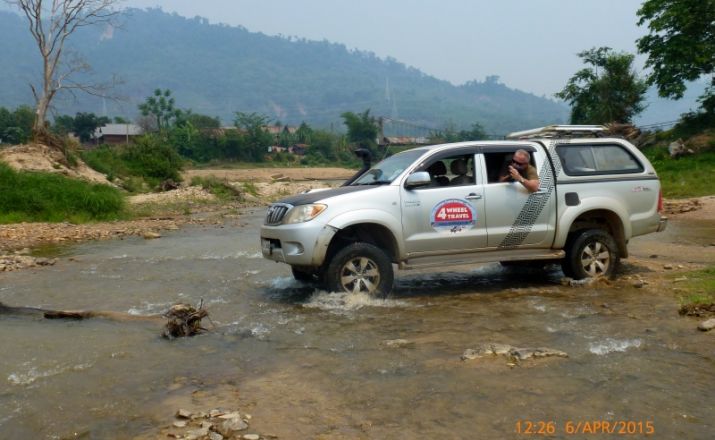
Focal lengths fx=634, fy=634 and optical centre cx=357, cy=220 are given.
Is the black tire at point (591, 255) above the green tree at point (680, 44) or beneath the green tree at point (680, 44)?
beneath

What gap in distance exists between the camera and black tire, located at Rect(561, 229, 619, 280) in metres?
8.46

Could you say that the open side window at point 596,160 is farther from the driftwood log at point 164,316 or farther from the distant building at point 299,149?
the distant building at point 299,149

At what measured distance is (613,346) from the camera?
5.64 m

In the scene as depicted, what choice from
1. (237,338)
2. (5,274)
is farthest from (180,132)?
(237,338)

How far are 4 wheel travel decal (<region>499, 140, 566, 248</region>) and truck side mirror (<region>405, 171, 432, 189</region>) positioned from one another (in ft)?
4.34

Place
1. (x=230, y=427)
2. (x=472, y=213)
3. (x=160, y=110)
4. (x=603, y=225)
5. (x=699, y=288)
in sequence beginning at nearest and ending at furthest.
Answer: (x=230, y=427), (x=699, y=288), (x=472, y=213), (x=603, y=225), (x=160, y=110)

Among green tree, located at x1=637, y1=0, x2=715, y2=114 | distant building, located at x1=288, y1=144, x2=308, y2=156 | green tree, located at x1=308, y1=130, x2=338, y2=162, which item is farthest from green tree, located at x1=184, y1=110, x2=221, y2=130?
green tree, located at x1=637, y1=0, x2=715, y2=114

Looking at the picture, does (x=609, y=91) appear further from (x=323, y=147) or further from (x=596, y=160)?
(x=323, y=147)

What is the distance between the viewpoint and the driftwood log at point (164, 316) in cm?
630

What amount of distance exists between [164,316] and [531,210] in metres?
4.67

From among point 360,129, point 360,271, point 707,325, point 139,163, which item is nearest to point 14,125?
point 360,129

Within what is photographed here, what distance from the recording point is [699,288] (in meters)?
7.62

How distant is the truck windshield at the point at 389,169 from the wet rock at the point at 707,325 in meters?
3.69

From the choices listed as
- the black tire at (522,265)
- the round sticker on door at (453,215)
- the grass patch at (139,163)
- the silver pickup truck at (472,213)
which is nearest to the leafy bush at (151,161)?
the grass patch at (139,163)
